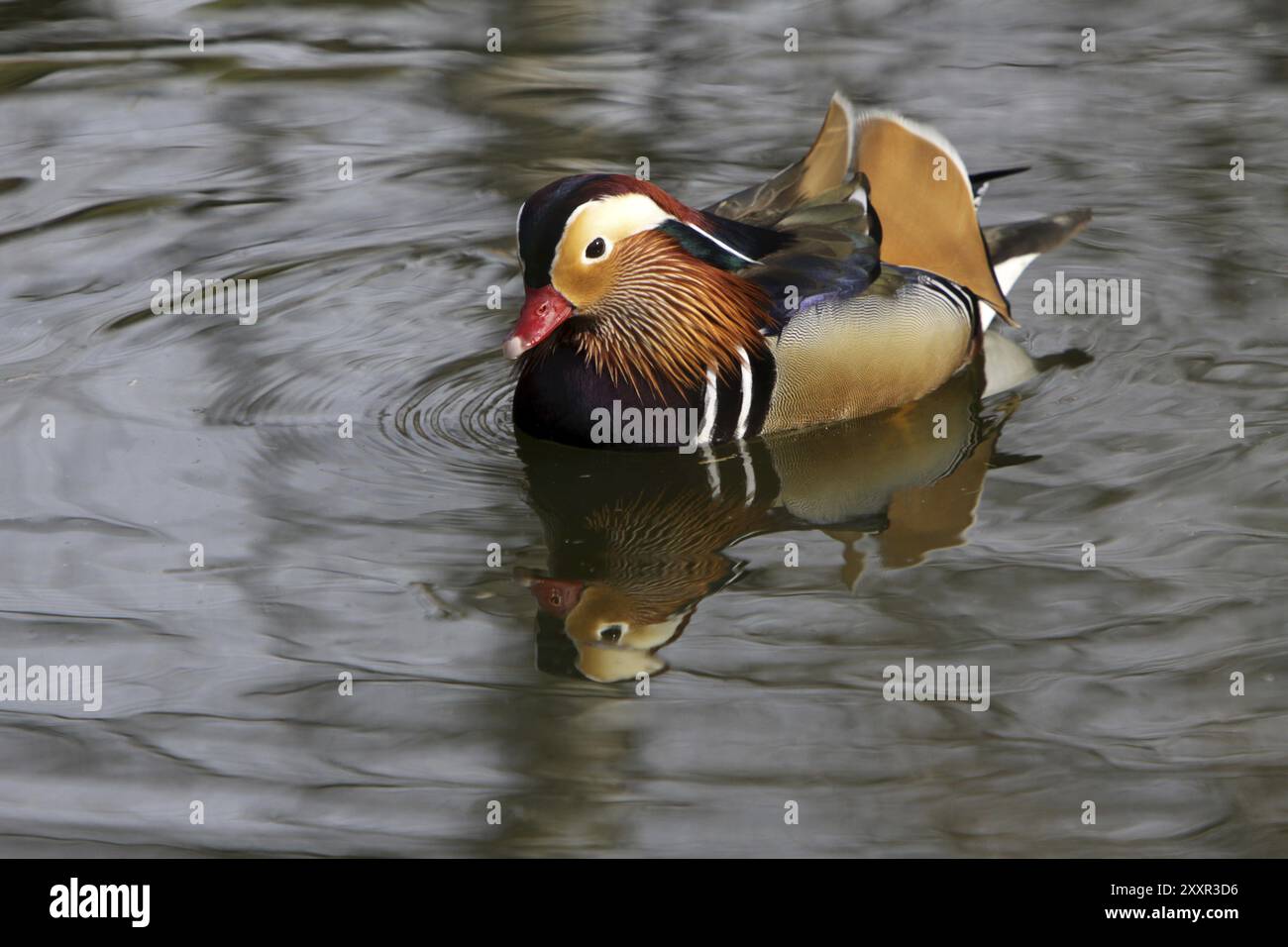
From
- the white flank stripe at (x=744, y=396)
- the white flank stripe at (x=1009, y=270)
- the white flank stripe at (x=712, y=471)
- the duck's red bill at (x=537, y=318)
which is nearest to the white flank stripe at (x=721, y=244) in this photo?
the white flank stripe at (x=744, y=396)

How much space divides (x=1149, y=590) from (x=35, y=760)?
3.01 meters

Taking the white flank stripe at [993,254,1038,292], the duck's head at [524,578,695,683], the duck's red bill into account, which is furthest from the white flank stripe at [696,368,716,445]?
the white flank stripe at [993,254,1038,292]

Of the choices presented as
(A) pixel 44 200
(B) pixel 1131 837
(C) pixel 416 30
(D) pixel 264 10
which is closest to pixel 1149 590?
(B) pixel 1131 837

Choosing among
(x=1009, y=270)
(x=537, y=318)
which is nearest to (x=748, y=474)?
(x=537, y=318)

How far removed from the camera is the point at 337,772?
13.9 feet

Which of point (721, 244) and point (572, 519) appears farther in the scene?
point (721, 244)

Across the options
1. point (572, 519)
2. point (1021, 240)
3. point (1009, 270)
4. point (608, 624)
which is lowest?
point (608, 624)

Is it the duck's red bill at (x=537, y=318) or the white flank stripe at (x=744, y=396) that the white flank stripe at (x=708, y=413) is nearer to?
the white flank stripe at (x=744, y=396)

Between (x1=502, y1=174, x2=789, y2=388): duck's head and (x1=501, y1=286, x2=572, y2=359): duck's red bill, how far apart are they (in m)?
0.04

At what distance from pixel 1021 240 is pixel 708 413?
1700mm

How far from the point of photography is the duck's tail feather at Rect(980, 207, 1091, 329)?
673 cm

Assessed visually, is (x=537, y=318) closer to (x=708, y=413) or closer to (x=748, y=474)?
(x=708, y=413)

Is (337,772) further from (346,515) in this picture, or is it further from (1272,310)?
(1272,310)

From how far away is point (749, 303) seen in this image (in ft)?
19.5
